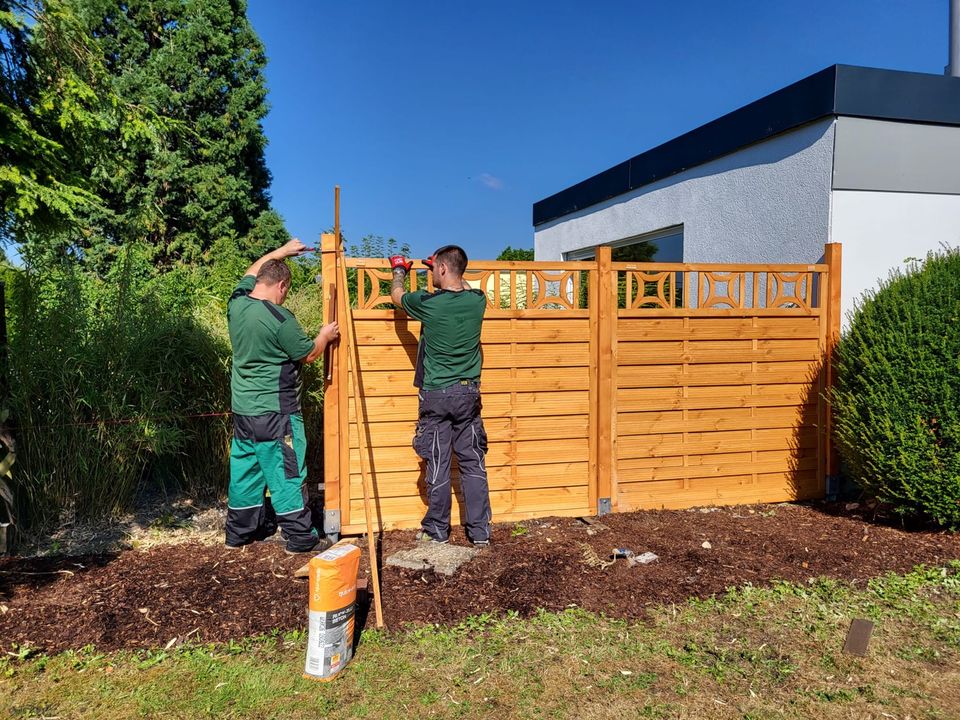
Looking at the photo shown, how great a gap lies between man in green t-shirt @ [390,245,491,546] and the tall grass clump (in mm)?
1912

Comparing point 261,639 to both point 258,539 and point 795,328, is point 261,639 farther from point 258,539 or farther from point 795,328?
point 795,328

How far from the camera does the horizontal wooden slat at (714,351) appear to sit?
5.27 m

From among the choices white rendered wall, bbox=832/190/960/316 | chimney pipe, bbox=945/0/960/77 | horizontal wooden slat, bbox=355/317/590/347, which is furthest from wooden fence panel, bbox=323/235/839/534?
chimney pipe, bbox=945/0/960/77

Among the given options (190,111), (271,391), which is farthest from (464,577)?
(190,111)

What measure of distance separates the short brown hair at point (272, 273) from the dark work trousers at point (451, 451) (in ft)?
4.03

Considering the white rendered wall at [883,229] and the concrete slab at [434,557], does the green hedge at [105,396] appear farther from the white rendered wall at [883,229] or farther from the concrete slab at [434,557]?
the white rendered wall at [883,229]

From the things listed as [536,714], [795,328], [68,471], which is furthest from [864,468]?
[68,471]

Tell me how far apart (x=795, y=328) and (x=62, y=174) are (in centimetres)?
553

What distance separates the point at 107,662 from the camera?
3.12m

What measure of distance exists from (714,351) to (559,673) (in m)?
3.20

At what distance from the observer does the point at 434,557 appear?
428cm

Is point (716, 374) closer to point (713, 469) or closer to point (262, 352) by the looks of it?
point (713, 469)

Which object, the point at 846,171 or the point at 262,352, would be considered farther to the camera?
the point at 846,171

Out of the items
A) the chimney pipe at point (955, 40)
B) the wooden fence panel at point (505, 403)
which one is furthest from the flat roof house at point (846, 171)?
the wooden fence panel at point (505, 403)
